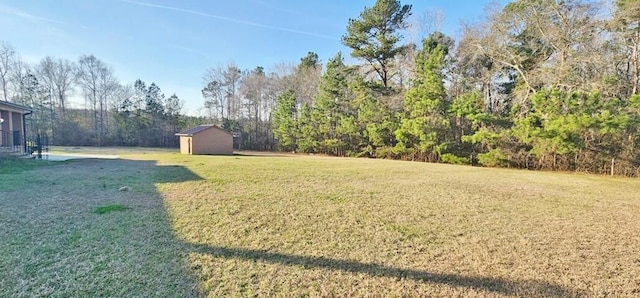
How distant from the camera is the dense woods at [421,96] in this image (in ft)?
38.7

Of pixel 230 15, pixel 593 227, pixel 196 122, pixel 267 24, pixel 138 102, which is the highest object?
pixel 267 24

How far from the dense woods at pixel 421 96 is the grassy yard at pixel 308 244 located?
7.85m

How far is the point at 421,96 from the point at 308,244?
15756mm

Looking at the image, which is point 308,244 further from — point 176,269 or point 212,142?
point 212,142

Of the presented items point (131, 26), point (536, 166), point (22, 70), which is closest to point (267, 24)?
point (131, 26)

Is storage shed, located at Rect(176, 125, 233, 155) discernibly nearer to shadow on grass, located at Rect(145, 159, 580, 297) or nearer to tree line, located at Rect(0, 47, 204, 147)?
tree line, located at Rect(0, 47, 204, 147)

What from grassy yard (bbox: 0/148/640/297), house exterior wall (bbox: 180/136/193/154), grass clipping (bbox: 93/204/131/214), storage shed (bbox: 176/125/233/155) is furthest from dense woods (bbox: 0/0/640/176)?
grass clipping (bbox: 93/204/131/214)

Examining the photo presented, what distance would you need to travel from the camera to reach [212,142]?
22.3 m

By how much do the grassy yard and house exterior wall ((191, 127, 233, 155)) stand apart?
50.1 ft

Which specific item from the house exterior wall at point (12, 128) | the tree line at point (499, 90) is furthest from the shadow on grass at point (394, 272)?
the house exterior wall at point (12, 128)

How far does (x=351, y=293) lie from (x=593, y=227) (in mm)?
4217

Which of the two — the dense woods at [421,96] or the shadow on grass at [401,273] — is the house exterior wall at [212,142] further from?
the shadow on grass at [401,273]

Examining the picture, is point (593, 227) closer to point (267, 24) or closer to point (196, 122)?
point (267, 24)

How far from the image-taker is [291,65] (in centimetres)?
2995
